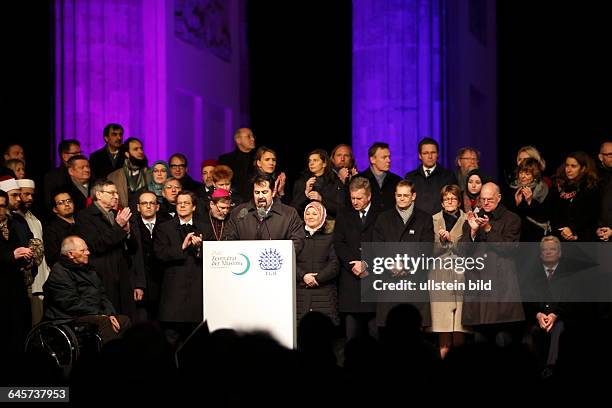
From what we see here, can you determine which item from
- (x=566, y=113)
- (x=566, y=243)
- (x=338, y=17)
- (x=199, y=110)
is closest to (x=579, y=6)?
(x=566, y=113)

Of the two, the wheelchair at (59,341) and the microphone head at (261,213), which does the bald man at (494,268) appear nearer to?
the microphone head at (261,213)

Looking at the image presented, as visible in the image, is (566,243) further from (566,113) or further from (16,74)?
(16,74)

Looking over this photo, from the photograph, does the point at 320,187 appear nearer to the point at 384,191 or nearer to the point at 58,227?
the point at 384,191

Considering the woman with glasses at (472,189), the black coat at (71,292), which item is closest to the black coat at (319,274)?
the woman with glasses at (472,189)

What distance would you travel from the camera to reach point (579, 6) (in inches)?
711

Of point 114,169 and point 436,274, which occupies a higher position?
point 114,169

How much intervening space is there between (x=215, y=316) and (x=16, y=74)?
26.9 ft

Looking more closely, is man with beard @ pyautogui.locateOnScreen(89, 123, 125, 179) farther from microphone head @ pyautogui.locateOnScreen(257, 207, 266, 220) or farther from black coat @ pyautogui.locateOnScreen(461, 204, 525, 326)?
black coat @ pyautogui.locateOnScreen(461, 204, 525, 326)

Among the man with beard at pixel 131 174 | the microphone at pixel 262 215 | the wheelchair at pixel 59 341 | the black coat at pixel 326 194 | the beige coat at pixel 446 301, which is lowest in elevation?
the wheelchair at pixel 59 341

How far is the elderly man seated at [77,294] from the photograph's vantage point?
985cm

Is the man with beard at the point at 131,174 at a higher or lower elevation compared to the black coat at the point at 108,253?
higher

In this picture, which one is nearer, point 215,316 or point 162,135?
point 215,316

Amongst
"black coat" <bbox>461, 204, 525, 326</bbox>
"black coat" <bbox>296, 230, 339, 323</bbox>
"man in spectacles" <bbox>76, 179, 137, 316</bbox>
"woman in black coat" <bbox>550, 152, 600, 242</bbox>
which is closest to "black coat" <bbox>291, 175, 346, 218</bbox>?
"black coat" <bbox>296, 230, 339, 323</bbox>

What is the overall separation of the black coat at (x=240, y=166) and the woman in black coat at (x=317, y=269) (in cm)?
221
